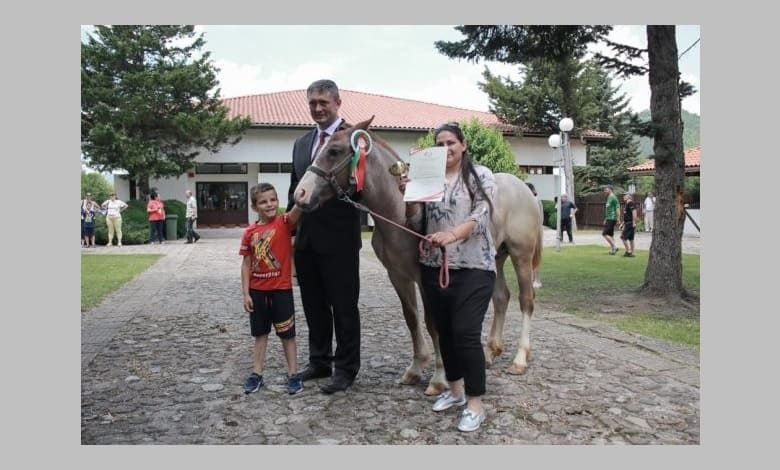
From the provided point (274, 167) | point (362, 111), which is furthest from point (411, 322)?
point (362, 111)

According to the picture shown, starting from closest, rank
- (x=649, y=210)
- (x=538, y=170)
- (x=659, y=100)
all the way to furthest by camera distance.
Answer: (x=659, y=100), (x=649, y=210), (x=538, y=170)

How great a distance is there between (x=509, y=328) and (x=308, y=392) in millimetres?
3184

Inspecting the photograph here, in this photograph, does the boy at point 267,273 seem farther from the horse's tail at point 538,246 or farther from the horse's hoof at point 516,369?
the horse's tail at point 538,246

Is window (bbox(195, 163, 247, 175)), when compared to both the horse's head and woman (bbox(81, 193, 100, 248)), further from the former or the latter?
the horse's head

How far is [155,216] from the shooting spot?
786 inches

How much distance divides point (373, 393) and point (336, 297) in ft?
2.69

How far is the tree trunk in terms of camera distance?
7852 mm

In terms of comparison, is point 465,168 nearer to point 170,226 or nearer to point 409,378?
point 409,378

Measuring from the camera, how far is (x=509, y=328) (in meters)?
6.70

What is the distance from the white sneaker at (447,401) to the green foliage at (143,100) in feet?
68.3

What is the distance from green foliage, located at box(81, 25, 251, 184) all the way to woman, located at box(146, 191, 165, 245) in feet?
9.72

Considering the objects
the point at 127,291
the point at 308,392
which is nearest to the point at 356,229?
the point at 308,392

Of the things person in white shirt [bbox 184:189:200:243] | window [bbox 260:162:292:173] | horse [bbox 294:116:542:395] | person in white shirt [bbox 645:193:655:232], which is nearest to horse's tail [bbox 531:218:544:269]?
horse [bbox 294:116:542:395]

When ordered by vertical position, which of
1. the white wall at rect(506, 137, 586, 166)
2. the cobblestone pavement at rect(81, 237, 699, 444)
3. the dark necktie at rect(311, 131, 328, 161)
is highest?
the white wall at rect(506, 137, 586, 166)
